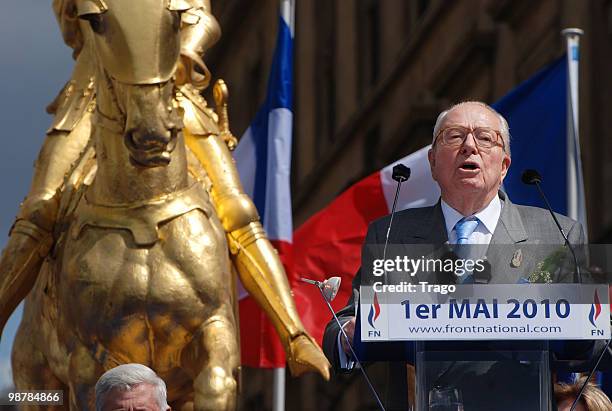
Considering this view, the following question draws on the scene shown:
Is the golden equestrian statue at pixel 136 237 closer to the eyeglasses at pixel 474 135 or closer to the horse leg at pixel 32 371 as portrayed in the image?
the horse leg at pixel 32 371

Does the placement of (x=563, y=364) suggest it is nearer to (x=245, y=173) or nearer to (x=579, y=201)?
(x=579, y=201)

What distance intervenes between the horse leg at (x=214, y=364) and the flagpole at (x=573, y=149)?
479 cm

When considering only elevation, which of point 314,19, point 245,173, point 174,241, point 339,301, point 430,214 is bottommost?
point 430,214

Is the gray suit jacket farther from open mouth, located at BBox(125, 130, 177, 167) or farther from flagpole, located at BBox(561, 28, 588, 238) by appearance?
flagpole, located at BBox(561, 28, 588, 238)

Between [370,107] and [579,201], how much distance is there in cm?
1996

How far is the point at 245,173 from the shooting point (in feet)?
55.5

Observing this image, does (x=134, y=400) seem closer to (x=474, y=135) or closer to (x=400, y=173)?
(x=400, y=173)

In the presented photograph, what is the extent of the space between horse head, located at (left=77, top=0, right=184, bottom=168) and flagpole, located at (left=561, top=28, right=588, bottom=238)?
17.7 ft

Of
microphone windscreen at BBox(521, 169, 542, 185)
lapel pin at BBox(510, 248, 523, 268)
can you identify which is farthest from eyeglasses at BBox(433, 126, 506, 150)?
lapel pin at BBox(510, 248, 523, 268)

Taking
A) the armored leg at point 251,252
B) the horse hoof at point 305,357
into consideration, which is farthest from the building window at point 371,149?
the horse hoof at point 305,357

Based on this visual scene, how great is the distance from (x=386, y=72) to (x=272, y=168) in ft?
60.1

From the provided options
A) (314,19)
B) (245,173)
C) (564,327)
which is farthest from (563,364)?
(314,19)

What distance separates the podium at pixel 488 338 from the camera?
266 inches

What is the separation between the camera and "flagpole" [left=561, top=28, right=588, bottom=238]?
15.5 metres
